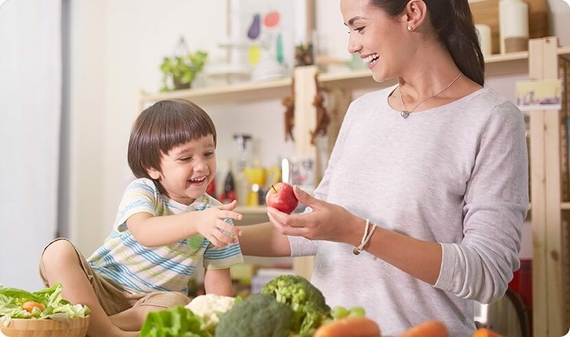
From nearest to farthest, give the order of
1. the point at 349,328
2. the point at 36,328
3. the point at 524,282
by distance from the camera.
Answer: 1. the point at 349,328
2. the point at 36,328
3. the point at 524,282

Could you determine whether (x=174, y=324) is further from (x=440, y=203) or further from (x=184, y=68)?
(x=184, y=68)

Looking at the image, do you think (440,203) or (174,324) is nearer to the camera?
(174,324)

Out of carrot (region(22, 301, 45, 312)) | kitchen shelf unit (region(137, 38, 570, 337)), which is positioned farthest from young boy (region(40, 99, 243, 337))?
kitchen shelf unit (region(137, 38, 570, 337))

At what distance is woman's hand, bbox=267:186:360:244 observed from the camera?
1.09 m

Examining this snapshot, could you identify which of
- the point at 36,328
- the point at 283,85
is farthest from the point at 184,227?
the point at 283,85

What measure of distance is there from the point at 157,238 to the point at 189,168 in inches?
7.1

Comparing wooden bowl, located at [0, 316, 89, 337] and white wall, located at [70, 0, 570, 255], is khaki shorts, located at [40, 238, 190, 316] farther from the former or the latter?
white wall, located at [70, 0, 570, 255]

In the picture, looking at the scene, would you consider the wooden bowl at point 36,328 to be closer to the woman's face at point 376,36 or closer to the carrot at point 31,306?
the carrot at point 31,306

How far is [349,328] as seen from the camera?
78 cm

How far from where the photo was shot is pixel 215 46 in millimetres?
3982

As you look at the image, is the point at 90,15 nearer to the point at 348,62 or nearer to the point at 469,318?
the point at 348,62

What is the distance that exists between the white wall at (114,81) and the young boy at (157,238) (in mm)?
2405

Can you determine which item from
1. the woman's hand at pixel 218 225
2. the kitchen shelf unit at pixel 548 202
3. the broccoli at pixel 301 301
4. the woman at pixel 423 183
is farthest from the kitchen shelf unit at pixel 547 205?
the broccoli at pixel 301 301

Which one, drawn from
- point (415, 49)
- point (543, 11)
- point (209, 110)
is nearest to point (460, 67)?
point (415, 49)
